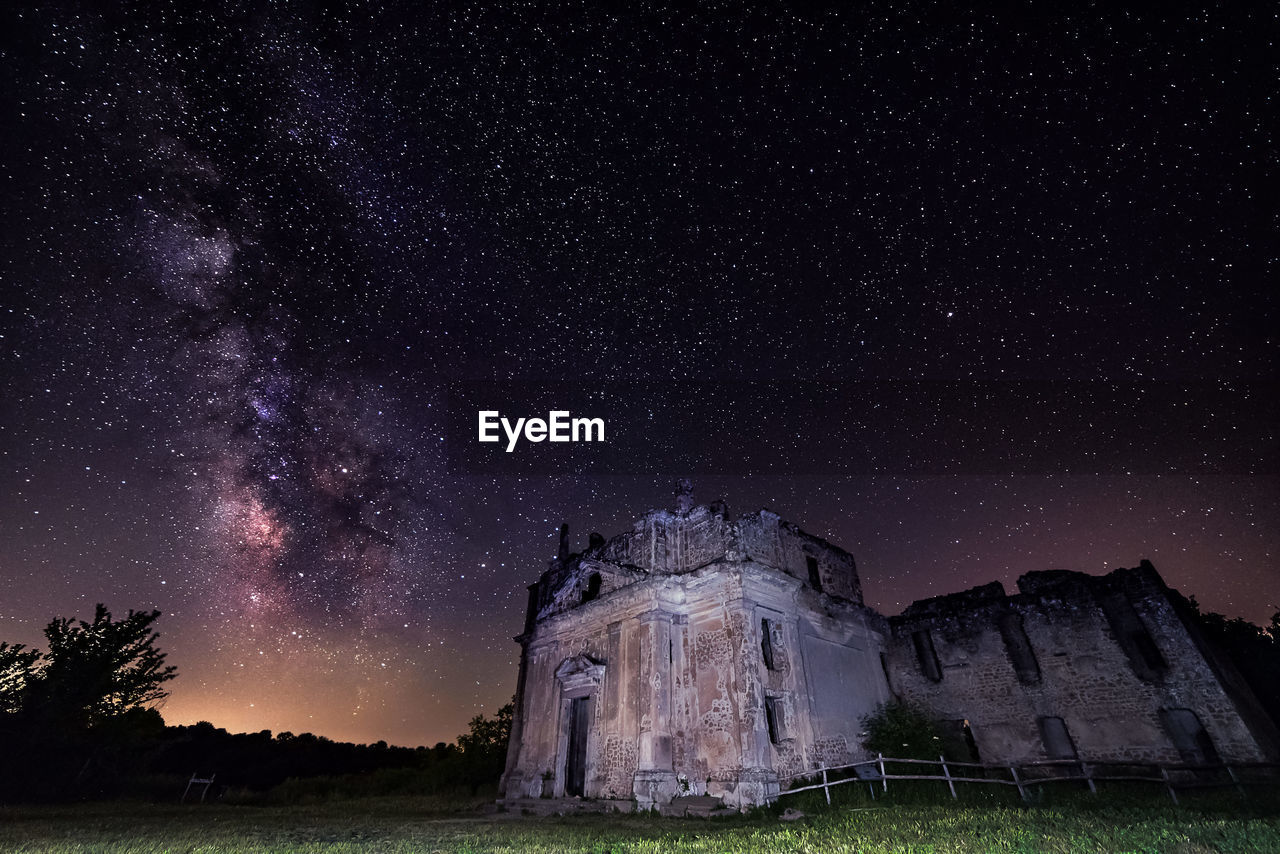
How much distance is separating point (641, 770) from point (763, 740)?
3671mm

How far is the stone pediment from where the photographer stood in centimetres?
1897

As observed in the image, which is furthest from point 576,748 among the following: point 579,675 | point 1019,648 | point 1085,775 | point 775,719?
point 1019,648

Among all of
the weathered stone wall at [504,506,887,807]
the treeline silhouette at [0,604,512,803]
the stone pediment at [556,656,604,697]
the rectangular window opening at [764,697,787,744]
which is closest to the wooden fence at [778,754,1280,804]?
the rectangular window opening at [764,697,787,744]

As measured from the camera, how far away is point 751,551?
1891 cm

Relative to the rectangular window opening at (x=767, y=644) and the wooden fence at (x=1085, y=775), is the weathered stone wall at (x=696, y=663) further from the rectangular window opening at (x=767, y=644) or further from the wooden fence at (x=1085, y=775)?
the wooden fence at (x=1085, y=775)

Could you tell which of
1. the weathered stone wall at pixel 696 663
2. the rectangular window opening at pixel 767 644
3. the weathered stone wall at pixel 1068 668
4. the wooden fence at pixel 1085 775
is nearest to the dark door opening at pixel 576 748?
the weathered stone wall at pixel 696 663

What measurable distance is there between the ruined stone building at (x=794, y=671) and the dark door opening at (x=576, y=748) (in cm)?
6

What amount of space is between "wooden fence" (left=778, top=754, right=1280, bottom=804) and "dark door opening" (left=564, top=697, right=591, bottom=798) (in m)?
7.53

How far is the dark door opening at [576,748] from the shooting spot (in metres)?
18.5

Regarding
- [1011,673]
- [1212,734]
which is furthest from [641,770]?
[1212,734]

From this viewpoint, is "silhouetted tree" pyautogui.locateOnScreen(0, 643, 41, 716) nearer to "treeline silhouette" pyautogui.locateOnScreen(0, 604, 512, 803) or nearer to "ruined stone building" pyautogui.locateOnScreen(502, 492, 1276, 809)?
"treeline silhouette" pyautogui.locateOnScreen(0, 604, 512, 803)

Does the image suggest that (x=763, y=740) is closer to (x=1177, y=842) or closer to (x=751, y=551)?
(x=751, y=551)

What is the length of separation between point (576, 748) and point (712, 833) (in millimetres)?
11246

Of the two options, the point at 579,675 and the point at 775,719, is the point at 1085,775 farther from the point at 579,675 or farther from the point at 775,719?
the point at 579,675
